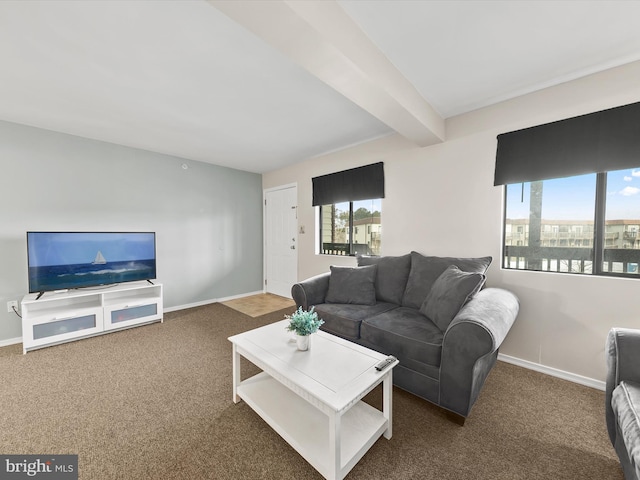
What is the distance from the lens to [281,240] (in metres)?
4.79

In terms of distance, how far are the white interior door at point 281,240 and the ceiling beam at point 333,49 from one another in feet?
8.81

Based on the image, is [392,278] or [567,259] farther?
[392,278]

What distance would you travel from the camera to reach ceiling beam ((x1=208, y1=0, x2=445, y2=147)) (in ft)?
3.85

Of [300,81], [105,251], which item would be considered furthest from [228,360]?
[300,81]

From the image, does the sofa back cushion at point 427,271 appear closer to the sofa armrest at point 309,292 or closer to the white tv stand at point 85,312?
the sofa armrest at point 309,292

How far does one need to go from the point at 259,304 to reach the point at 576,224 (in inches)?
159

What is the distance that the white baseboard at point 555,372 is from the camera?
1965 mm

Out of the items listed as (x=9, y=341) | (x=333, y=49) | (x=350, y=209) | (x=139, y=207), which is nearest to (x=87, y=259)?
(x=139, y=207)

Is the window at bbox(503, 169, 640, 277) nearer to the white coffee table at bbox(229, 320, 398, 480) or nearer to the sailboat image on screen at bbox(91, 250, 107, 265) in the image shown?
the white coffee table at bbox(229, 320, 398, 480)

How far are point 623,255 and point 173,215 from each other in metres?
5.06

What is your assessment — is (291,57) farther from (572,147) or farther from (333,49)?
(572,147)

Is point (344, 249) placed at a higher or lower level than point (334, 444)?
higher

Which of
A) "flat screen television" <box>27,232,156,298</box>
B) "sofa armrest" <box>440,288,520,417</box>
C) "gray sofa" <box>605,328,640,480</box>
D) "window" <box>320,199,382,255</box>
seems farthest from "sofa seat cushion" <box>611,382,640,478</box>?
"flat screen television" <box>27,232,156,298</box>

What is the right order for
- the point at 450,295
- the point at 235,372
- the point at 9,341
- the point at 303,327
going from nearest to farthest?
the point at 303,327 < the point at 235,372 < the point at 450,295 < the point at 9,341
